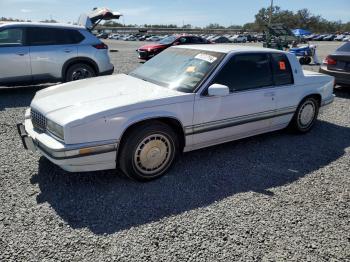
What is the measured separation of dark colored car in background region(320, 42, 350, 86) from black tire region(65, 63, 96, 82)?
20.7 ft

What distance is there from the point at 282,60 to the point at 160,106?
7.83 ft


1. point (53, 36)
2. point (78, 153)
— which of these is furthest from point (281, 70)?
→ point (53, 36)

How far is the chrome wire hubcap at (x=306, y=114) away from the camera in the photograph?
5.26 m

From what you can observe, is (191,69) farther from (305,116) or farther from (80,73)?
(80,73)

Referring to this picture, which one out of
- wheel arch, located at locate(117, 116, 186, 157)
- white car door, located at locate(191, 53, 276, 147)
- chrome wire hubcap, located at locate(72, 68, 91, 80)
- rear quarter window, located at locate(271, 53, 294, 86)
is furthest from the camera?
chrome wire hubcap, located at locate(72, 68, 91, 80)

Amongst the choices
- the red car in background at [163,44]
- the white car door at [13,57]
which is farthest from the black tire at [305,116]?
the red car in background at [163,44]

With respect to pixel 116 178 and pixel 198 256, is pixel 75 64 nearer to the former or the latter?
pixel 116 178

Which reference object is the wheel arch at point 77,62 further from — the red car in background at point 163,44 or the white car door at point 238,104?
the red car in background at point 163,44

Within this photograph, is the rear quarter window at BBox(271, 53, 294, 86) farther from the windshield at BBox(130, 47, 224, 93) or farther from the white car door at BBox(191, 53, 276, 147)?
the windshield at BBox(130, 47, 224, 93)

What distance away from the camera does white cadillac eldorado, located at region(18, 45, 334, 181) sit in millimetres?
3201

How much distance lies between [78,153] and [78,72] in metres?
5.57

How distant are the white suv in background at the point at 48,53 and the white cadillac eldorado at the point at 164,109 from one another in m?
3.81

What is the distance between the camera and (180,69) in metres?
4.16

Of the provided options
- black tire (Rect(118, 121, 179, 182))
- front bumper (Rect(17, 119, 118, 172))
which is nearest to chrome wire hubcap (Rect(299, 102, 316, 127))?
black tire (Rect(118, 121, 179, 182))
